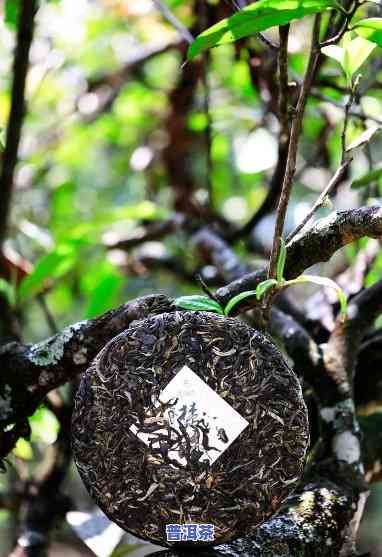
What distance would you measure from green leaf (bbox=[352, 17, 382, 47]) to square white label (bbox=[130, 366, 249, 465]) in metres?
0.30

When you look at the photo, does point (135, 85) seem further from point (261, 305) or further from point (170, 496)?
point (170, 496)

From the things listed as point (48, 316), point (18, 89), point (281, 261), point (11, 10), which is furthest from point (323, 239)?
point (48, 316)

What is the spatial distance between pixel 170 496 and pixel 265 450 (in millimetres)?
78

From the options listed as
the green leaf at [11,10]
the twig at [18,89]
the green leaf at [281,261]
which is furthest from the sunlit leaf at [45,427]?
the green leaf at [281,261]

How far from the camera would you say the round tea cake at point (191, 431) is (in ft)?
1.89

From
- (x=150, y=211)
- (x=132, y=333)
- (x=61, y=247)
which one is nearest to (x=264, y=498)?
(x=132, y=333)

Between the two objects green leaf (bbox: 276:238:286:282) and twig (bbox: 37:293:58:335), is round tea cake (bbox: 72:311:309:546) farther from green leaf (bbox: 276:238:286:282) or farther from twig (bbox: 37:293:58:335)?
twig (bbox: 37:293:58:335)

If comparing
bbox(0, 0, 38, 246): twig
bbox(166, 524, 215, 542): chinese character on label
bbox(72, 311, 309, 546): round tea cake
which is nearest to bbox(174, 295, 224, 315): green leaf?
bbox(72, 311, 309, 546): round tea cake

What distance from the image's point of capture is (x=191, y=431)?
576 millimetres

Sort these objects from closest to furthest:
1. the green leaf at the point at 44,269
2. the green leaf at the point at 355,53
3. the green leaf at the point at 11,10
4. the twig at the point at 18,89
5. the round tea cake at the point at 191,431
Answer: the round tea cake at the point at 191,431
the green leaf at the point at 355,53
the twig at the point at 18,89
the green leaf at the point at 11,10
the green leaf at the point at 44,269

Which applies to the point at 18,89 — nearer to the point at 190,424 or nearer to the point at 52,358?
the point at 52,358

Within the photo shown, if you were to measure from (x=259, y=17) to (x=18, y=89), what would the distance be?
1.08 feet

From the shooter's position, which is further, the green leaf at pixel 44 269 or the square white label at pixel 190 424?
the green leaf at pixel 44 269

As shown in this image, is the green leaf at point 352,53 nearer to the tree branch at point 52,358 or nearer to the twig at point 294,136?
the twig at point 294,136
